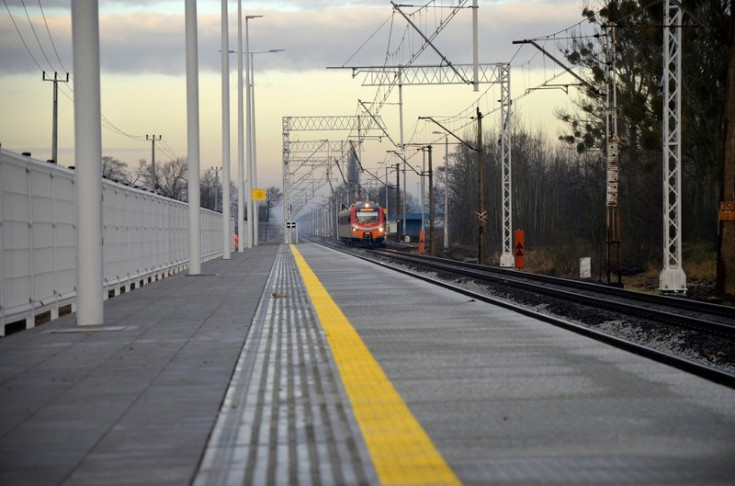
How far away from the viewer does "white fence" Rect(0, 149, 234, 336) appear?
513 inches

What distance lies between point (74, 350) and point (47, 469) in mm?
5721

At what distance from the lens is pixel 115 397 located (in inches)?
308

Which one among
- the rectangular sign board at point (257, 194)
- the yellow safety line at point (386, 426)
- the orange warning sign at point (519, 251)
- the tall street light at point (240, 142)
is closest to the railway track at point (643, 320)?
the yellow safety line at point (386, 426)

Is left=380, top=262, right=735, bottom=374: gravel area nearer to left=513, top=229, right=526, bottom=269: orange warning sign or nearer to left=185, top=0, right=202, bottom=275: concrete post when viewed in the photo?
left=185, top=0, right=202, bottom=275: concrete post

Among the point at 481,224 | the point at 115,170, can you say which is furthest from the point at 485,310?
the point at 115,170

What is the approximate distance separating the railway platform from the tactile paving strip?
18 millimetres

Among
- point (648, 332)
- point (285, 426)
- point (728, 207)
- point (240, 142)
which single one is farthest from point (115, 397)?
point (240, 142)

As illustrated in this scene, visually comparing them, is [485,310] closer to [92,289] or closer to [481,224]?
[92,289]

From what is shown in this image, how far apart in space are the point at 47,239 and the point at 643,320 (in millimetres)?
9889

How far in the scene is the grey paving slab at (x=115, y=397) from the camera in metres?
5.62

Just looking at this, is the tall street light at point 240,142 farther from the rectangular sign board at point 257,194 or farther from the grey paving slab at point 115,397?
the grey paving slab at point 115,397

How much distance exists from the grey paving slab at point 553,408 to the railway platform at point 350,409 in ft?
0.07

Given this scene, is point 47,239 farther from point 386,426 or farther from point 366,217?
point 366,217

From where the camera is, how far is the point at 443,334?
1254 cm
